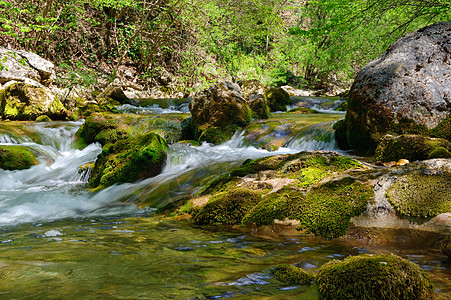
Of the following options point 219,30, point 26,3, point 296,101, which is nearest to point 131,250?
point 296,101

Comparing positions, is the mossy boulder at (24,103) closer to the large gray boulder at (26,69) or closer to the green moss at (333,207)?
the large gray boulder at (26,69)

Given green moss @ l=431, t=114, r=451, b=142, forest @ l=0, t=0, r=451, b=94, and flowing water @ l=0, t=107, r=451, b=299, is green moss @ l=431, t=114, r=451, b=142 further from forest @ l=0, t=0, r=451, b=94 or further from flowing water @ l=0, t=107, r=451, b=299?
forest @ l=0, t=0, r=451, b=94

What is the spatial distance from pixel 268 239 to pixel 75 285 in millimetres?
1962

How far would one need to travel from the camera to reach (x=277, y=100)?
17.8m

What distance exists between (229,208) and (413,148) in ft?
10.9

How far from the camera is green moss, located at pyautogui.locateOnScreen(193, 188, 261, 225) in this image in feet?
13.4

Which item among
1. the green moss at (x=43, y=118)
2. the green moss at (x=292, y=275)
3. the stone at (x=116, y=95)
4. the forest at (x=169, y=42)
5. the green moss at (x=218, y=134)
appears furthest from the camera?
the forest at (x=169, y=42)

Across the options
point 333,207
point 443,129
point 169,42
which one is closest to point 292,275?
point 333,207

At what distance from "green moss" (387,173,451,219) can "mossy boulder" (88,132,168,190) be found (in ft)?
19.0

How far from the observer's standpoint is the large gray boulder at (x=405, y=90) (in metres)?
6.62

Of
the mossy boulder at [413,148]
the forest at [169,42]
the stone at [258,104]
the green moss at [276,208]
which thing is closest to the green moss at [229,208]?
the green moss at [276,208]

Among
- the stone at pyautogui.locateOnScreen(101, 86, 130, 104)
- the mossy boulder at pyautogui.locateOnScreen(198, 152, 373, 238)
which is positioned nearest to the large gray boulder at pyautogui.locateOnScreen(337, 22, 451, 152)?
the mossy boulder at pyautogui.locateOnScreen(198, 152, 373, 238)

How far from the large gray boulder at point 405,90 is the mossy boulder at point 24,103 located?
13007 mm

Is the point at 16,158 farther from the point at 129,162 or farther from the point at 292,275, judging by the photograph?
the point at 292,275
